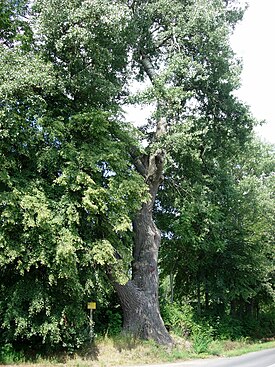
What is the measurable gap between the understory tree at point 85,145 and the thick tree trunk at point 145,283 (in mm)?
41

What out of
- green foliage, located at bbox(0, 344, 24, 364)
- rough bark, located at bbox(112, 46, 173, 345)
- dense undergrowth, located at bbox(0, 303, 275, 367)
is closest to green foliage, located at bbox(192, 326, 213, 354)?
dense undergrowth, located at bbox(0, 303, 275, 367)

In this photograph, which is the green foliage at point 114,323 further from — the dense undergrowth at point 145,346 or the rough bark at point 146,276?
the rough bark at point 146,276

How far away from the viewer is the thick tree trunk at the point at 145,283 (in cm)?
1473

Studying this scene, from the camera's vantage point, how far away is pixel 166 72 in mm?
15094

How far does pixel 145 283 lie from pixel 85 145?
19.5 ft

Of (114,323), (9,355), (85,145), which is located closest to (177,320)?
(114,323)

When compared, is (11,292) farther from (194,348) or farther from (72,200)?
(194,348)

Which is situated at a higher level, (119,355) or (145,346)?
(145,346)

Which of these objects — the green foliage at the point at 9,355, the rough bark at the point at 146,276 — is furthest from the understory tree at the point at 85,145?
the green foliage at the point at 9,355

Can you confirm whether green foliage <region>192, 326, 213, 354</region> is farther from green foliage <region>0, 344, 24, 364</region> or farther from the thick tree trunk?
green foliage <region>0, 344, 24, 364</region>

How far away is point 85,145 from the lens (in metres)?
13.1

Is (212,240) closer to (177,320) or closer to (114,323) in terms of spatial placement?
(177,320)

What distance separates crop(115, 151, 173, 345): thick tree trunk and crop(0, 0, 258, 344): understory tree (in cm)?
4

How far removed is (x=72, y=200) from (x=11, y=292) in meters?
3.16
